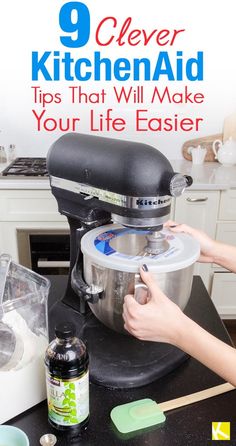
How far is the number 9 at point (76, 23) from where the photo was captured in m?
2.18

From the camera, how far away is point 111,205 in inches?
30.5

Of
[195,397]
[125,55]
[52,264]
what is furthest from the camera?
[125,55]

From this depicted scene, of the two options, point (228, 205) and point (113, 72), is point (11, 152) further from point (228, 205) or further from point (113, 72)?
point (228, 205)

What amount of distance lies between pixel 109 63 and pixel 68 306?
174 centimetres

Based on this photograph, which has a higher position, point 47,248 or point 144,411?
point 144,411

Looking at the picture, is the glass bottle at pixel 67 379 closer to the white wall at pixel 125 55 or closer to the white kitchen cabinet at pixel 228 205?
the white kitchen cabinet at pixel 228 205

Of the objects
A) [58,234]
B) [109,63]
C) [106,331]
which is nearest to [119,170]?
[106,331]

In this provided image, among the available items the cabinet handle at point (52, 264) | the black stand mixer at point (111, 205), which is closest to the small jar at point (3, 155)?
the cabinet handle at point (52, 264)

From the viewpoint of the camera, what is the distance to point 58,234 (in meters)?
2.15

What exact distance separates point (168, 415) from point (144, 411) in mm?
40

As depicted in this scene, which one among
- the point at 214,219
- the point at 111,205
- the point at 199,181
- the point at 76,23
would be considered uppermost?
the point at 76,23

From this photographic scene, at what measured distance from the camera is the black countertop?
623 mm

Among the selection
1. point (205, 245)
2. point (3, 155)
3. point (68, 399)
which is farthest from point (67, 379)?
point (3, 155)

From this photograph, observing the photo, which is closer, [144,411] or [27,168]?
[144,411]
